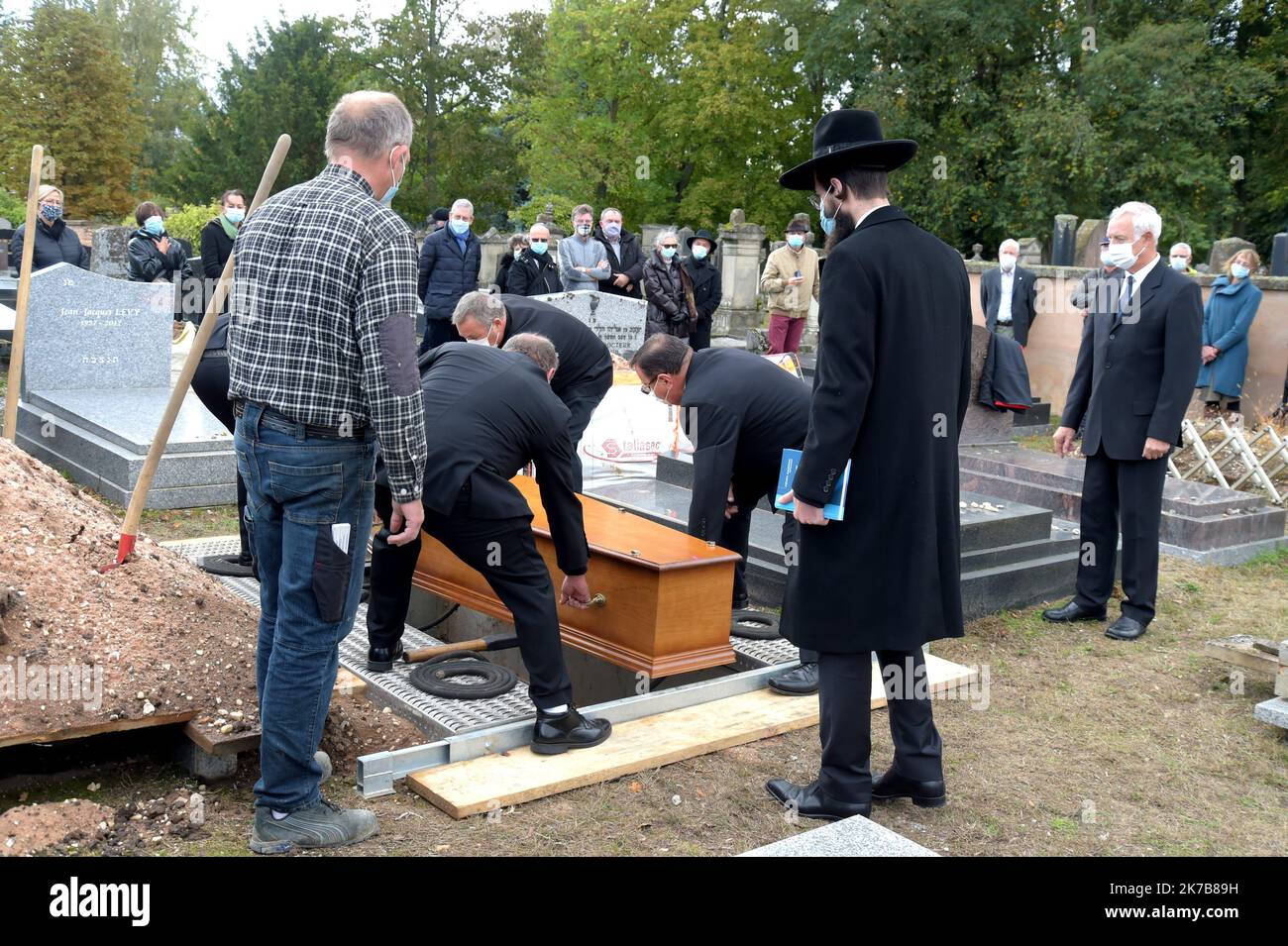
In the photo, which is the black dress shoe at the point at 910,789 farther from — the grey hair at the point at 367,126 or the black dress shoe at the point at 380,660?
the grey hair at the point at 367,126

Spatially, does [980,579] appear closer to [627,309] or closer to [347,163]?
[347,163]

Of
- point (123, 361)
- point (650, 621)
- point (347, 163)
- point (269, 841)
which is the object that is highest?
point (347, 163)

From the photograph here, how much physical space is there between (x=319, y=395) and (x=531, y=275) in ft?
31.5

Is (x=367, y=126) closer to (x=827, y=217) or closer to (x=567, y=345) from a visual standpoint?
(x=827, y=217)

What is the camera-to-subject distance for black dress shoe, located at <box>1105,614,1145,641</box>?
259 inches

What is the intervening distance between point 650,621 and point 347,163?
2.14m

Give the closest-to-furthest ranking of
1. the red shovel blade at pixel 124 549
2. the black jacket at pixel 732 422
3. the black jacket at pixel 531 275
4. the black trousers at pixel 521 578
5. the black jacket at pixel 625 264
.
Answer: the black trousers at pixel 521 578
the red shovel blade at pixel 124 549
the black jacket at pixel 732 422
the black jacket at pixel 531 275
the black jacket at pixel 625 264

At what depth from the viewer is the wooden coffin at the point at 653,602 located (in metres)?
4.90

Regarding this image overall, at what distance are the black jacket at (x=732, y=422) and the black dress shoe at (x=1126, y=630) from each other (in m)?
2.26

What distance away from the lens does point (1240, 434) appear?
34.5 ft

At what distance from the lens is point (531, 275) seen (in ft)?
42.3

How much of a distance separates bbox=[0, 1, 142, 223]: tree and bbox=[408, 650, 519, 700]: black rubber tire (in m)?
37.4

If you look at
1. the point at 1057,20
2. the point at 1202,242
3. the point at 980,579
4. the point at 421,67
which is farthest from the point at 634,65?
the point at 980,579

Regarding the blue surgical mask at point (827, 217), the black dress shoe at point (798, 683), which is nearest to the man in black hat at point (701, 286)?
the black dress shoe at point (798, 683)
